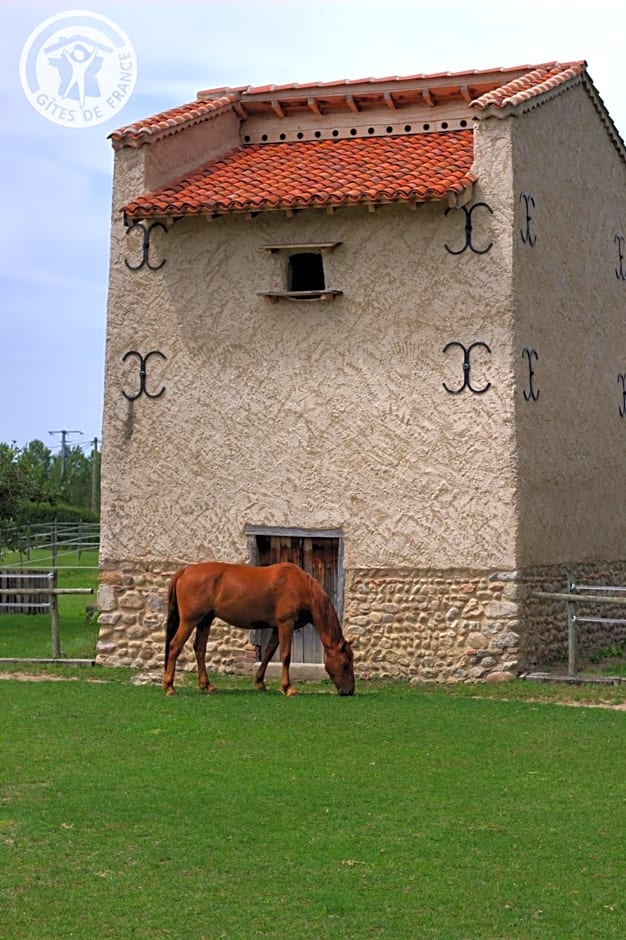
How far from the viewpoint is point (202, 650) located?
16.8m

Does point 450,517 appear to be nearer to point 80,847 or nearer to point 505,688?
point 505,688

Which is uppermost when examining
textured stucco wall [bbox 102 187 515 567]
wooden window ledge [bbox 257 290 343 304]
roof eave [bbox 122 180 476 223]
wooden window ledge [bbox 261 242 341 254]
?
roof eave [bbox 122 180 476 223]

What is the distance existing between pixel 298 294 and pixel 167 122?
3182 mm

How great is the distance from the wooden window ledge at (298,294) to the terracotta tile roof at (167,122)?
264cm

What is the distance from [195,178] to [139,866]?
12.2 meters

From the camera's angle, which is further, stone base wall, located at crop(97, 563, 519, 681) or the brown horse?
stone base wall, located at crop(97, 563, 519, 681)

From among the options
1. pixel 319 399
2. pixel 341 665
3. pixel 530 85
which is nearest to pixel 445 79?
pixel 530 85

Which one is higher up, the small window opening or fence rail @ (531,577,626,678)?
the small window opening

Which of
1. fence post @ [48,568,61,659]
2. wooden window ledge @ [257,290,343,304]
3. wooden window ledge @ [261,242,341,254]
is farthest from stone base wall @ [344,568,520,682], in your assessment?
wooden window ledge @ [261,242,341,254]

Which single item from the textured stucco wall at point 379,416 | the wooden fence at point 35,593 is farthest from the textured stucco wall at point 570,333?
the wooden fence at point 35,593

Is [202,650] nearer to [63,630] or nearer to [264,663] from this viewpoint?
[264,663]

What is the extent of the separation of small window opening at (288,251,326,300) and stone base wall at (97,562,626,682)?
385cm

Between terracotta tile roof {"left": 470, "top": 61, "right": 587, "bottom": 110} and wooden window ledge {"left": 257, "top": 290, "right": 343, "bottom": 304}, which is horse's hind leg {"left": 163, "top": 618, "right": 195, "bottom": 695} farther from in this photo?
terracotta tile roof {"left": 470, "top": 61, "right": 587, "bottom": 110}

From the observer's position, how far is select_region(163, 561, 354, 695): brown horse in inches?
634
